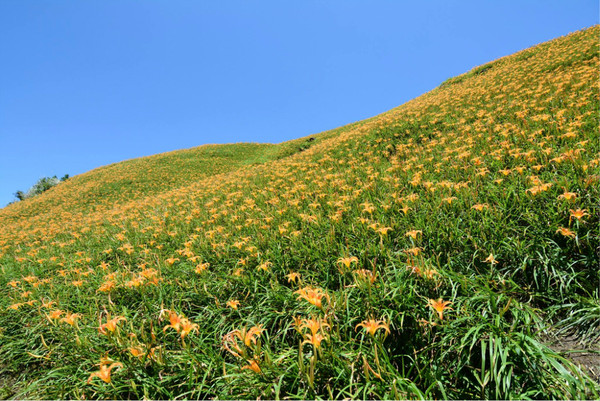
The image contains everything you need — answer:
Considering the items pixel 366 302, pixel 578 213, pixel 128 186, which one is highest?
pixel 128 186

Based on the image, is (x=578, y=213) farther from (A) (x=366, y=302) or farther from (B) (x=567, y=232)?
(A) (x=366, y=302)

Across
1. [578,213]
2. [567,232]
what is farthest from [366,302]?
[578,213]

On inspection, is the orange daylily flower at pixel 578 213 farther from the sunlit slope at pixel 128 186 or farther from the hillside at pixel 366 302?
the sunlit slope at pixel 128 186

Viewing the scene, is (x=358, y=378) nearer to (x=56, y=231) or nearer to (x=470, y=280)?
(x=470, y=280)

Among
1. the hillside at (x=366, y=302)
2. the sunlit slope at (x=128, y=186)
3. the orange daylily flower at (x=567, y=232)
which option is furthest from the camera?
the sunlit slope at (x=128, y=186)

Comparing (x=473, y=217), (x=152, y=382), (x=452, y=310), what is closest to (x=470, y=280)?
(x=452, y=310)

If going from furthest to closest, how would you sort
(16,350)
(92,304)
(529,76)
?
(529,76)
(92,304)
(16,350)

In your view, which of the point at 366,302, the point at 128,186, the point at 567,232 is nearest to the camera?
the point at 567,232

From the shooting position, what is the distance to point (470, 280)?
227 centimetres

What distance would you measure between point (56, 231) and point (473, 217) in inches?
478

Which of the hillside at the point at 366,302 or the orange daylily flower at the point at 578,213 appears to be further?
the orange daylily flower at the point at 578,213

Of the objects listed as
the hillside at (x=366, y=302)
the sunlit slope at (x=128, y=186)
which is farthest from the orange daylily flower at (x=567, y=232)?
the sunlit slope at (x=128, y=186)

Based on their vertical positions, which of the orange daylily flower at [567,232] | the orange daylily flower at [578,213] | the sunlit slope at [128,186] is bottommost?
the orange daylily flower at [567,232]

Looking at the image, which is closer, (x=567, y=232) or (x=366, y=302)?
(x=567, y=232)
